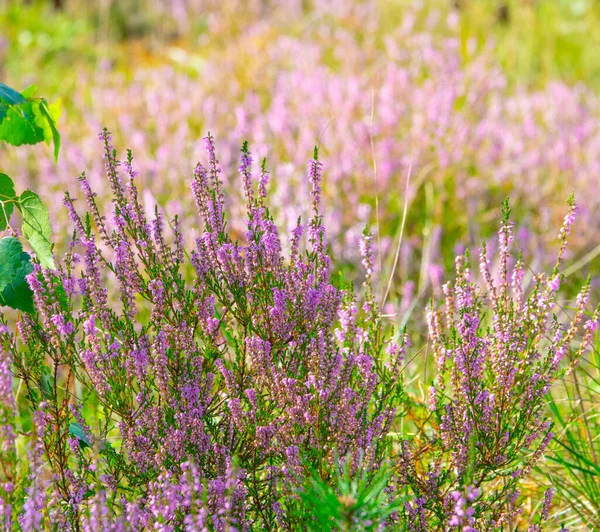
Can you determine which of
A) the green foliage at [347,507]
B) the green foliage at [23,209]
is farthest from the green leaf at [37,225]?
the green foliage at [347,507]

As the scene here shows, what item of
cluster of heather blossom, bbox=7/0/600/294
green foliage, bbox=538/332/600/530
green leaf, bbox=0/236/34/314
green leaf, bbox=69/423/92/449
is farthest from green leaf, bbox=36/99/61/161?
cluster of heather blossom, bbox=7/0/600/294

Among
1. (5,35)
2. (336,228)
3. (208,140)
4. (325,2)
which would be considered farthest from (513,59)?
(208,140)

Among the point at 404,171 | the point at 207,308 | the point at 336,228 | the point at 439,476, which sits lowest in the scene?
the point at 439,476

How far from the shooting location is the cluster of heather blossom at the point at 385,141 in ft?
16.7

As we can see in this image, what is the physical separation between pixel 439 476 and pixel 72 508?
93 centimetres

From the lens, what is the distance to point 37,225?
1946 mm

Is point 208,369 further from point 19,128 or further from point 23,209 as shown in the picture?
point 19,128

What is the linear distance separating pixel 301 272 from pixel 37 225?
2.24 ft

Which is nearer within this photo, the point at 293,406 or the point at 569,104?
the point at 293,406

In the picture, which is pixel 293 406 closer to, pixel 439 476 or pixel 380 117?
pixel 439 476

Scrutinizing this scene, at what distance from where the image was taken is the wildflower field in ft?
6.43

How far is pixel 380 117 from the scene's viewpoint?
5730 millimetres

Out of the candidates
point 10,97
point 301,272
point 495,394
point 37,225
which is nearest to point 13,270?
point 37,225

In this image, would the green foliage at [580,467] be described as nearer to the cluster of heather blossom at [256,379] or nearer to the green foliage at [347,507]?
the cluster of heather blossom at [256,379]
